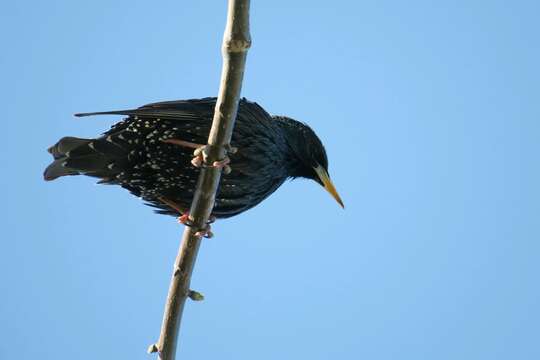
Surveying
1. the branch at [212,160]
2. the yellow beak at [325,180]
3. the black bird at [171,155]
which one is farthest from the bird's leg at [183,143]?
the yellow beak at [325,180]

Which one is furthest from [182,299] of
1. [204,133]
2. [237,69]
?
[204,133]

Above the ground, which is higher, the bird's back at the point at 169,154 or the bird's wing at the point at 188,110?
the bird's wing at the point at 188,110

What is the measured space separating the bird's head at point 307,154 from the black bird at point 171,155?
18.5 inches

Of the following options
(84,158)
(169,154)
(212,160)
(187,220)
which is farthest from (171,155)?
(212,160)

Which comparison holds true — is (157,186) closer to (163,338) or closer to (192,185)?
(192,185)

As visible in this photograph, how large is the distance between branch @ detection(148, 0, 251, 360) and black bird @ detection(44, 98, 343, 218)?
1.18 m

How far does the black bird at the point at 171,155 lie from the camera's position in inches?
196

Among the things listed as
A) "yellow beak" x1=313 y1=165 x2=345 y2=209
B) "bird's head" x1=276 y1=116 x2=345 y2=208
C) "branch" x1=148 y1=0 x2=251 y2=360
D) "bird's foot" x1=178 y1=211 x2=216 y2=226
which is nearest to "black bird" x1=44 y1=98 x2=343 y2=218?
"bird's foot" x1=178 y1=211 x2=216 y2=226

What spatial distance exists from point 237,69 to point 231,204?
210 cm

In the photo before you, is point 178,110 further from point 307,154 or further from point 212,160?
point 212,160

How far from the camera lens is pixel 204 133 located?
5.04m

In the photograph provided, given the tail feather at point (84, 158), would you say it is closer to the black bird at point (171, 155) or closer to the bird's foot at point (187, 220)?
the black bird at point (171, 155)

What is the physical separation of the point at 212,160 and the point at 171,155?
5.06 ft

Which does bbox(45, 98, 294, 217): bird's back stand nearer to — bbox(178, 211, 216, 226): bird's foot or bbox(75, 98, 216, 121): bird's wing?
bbox(75, 98, 216, 121): bird's wing
